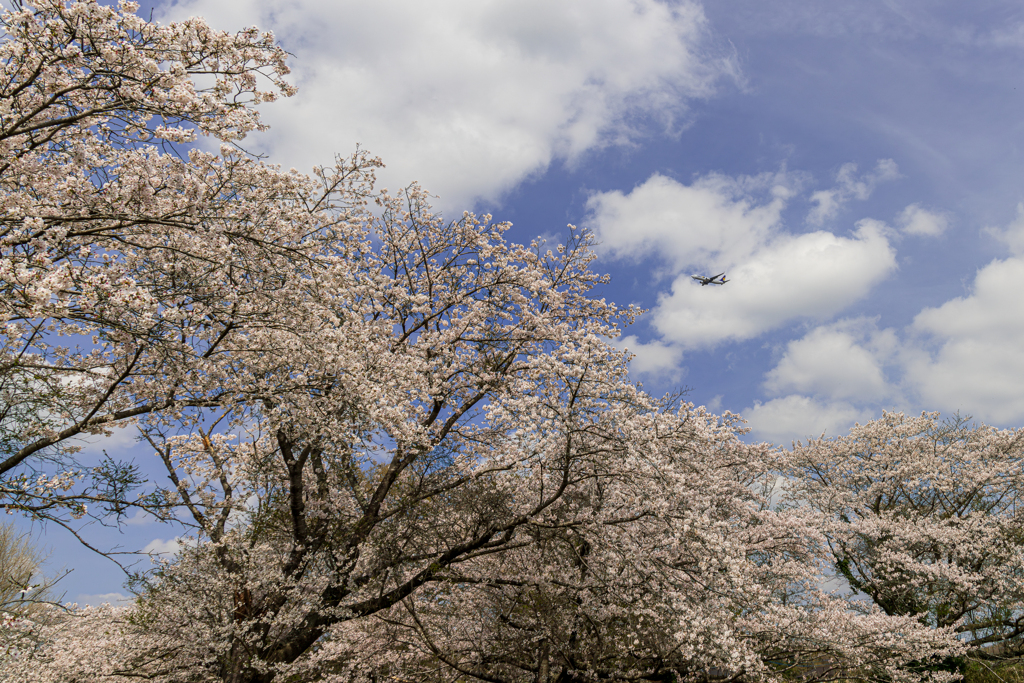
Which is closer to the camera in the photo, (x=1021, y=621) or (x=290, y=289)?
(x=290, y=289)

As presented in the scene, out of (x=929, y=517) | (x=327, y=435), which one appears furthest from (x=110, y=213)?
(x=929, y=517)

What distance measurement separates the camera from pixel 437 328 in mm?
15328

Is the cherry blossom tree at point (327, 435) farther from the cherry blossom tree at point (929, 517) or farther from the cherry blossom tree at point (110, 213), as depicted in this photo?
the cherry blossom tree at point (929, 517)

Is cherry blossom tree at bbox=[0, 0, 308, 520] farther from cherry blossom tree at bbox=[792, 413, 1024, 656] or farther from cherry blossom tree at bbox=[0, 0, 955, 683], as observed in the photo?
cherry blossom tree at bbox=[792, 413, 1024, 656]

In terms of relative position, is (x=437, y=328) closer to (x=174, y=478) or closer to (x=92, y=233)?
(x=174, y=478)

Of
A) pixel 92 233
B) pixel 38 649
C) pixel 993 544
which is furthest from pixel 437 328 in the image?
pixel 993 544

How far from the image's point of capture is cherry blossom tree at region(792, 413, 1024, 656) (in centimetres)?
1822

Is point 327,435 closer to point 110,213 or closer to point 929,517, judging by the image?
point 110,213

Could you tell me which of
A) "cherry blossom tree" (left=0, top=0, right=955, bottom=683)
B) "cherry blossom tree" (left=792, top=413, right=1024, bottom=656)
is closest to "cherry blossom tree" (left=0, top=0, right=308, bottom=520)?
"cherry blossom tree" (left=0, top=0, right=955, bottom=683)

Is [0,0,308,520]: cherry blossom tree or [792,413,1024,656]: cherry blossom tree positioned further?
[792,413,1024,656]: cherry blossom tree

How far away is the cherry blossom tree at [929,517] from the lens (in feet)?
59.8

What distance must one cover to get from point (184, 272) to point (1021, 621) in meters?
24.3

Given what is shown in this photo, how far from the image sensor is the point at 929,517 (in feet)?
65.2

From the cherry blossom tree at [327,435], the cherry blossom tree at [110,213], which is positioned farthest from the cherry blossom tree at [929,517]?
the cherry blossom tree at [110,213]
